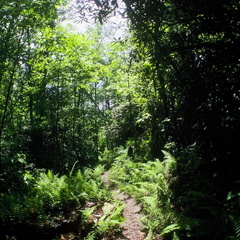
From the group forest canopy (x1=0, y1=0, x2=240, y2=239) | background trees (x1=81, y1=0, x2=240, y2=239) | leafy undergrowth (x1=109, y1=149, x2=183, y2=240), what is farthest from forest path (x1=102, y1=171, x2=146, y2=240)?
background trees (x1=81, y1=0, x2=240, y2=239)

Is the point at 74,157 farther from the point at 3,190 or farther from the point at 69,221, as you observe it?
the point at 69,221

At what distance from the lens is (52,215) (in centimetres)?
456

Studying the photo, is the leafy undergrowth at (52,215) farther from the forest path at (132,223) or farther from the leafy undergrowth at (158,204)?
the leafy undergrowth at (158,204)

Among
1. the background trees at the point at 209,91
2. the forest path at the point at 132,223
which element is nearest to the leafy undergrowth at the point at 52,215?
the forest path at the point at 132,223

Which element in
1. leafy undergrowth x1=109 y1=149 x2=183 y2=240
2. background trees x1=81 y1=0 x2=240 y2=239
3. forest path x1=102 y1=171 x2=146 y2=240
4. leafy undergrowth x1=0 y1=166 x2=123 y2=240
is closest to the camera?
background trees x1=81 y1=0 x2=240 y2=239

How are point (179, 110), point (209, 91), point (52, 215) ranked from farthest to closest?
point (179, 110), point (52, 215), point (209, 91)

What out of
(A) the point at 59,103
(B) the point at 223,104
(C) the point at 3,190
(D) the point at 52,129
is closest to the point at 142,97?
(A) the point at 59,103

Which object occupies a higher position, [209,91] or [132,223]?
[209,91]

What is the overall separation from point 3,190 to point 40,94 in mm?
6423

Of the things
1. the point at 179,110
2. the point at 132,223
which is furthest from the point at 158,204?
the point at 179,110

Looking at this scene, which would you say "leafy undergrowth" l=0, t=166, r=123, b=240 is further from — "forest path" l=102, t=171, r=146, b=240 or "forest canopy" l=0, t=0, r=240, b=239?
"forest path" l=102, t=171, r=146, b=240

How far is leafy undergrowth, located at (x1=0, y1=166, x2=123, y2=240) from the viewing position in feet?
12.5

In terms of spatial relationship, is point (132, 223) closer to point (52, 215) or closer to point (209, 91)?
point (52, 215)

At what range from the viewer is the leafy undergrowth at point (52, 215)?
3.81 meters
